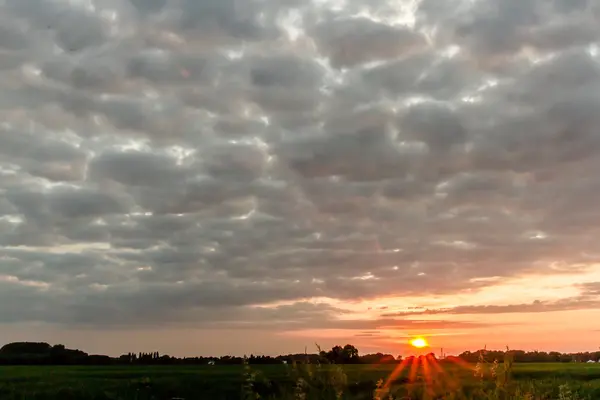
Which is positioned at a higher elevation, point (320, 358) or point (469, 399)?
point (320, 358)

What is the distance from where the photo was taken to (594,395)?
43062 millimetres

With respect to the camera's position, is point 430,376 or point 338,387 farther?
point 430,376

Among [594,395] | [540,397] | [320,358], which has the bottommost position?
[594,395]

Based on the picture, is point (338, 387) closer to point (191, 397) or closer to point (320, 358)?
point (320, 358)

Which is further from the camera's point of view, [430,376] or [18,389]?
[18,389]

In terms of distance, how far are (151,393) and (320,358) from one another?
34734 mm

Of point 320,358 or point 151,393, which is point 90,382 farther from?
point 320,358

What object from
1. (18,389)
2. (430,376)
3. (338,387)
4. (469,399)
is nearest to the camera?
(338,387)

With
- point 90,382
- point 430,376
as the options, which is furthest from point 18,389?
point 430,376

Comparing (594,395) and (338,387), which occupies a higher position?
(338,387)

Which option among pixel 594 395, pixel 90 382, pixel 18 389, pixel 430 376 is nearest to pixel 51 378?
pixel 90 382

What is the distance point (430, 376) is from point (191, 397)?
33561 millimetres

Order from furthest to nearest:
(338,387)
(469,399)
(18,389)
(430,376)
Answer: (18,389)
(430,376)
(469,399)
(338,387)

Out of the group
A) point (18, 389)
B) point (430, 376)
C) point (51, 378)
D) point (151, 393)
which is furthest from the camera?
point (51, 378)
